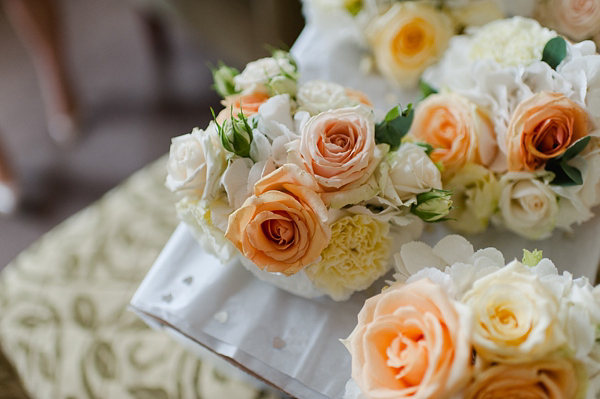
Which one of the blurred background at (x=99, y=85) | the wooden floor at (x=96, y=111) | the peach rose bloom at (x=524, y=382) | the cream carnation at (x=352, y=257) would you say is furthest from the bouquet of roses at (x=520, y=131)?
the wooden floor at (x=96, y=111)

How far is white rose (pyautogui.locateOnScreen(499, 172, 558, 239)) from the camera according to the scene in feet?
1.90

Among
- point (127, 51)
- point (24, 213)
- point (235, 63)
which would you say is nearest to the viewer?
point (24, 213)

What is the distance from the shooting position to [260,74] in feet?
1.96

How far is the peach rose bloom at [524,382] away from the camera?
39 centimetres

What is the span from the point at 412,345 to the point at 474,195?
0.26 m

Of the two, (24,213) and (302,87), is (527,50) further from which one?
(24,213)

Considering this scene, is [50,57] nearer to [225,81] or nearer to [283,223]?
[225,81]

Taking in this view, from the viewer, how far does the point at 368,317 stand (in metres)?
0.44

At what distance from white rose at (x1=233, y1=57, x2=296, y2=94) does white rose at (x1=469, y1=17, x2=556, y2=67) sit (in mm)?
236

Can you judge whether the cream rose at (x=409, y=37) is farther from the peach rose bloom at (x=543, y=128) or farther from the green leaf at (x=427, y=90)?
the peach rose bloom at (x=543, y=128)

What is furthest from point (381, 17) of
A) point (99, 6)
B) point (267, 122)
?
point (99, 6)

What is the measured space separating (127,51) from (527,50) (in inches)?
71.3

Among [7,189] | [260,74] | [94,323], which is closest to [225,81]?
[260,74]

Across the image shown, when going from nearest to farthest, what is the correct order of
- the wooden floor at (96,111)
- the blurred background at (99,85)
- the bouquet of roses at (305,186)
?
1. the bouquet of roses at (305,186)
2. the blurred background at (99,85)
3. the wooden floor at (96,111)
